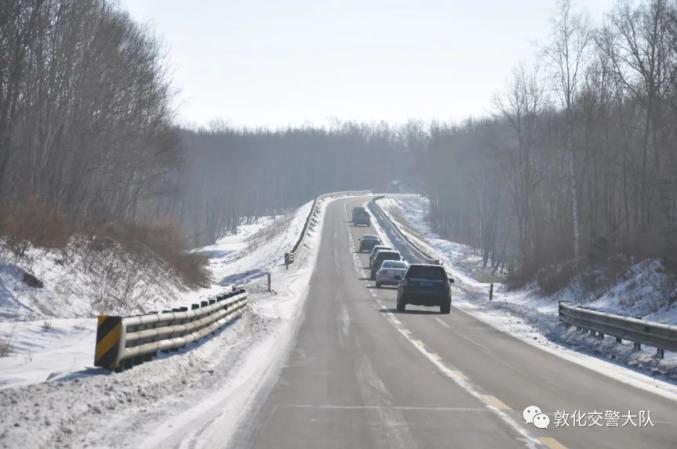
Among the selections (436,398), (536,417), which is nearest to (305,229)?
(436,398)

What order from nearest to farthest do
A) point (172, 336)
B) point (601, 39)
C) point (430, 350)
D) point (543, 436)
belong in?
point (543, 436), point (172, 336), point (430, 350), point (601, 39)

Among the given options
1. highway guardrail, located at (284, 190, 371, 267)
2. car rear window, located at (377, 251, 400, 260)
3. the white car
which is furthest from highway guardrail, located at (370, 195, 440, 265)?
the white car

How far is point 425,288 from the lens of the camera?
32438 mm

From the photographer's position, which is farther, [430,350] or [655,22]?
[655,22]

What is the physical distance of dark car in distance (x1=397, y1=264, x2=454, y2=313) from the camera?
32312 millimetres

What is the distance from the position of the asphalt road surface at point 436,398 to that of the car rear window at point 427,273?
27.4ft

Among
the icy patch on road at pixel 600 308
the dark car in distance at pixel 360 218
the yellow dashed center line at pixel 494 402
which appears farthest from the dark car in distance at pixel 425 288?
the dark car in distance at pixel 360 218

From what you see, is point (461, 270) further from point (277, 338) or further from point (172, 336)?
point (172, 336)

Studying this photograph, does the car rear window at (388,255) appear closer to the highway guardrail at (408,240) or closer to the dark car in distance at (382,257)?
the dark car in distance at (382,257)

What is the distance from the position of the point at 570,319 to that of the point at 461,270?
47288 mm

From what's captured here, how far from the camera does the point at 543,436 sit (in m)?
9.52

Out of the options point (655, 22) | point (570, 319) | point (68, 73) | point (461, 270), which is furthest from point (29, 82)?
point (461, 270)

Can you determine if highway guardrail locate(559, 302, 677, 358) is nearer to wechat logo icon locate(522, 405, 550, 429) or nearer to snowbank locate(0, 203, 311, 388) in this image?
wechat logo icon locate(522, 405, 550, 429)

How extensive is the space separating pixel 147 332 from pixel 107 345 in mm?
1682
